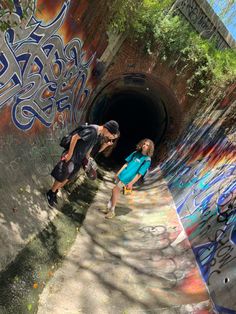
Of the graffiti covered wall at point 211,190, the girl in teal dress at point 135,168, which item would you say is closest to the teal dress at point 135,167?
the girl in teal dress at point 135,168

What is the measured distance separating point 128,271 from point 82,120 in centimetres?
583

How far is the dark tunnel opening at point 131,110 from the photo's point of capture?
11.3m

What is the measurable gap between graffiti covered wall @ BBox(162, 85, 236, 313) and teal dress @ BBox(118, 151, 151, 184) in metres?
1.23

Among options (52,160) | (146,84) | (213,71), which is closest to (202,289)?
(52,160)

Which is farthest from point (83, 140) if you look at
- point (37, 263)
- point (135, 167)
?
point (37, 263)

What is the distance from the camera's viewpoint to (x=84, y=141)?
18.3 feet

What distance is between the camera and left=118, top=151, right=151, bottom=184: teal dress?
6.98 m

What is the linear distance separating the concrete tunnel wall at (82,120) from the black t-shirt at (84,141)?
0.96m

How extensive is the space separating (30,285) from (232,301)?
2.33 m

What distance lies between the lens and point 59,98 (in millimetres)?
8102

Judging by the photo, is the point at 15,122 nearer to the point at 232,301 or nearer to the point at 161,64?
the point at 232,301

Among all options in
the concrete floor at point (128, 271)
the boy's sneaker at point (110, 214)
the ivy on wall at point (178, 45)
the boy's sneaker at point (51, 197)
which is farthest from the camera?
the ivy on wall at point (178, 45)

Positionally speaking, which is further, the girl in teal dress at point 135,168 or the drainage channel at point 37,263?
the girl in teal dress at point 135,168

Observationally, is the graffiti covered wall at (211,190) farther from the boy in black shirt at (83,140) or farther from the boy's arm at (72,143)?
the boy's arm at (72,143)
